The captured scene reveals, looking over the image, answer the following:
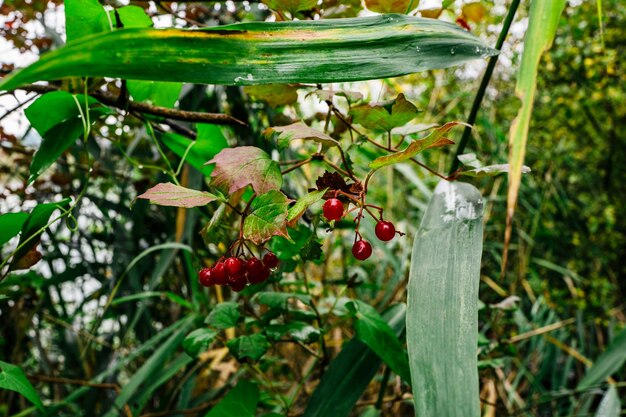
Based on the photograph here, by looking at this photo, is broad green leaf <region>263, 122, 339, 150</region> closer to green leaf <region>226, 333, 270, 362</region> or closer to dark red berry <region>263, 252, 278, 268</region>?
dark red berry <region>263, 252, 278, 268</region>

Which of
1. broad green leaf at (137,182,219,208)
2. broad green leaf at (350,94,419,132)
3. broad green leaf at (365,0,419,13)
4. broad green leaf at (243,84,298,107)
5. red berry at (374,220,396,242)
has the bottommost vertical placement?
red berry at (374,220,396,242)

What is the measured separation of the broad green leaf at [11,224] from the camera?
0.38 meters

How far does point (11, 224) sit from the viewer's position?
0.38 meters

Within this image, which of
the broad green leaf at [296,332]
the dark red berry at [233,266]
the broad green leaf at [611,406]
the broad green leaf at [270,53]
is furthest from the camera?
the broad green leaf at [611,406]

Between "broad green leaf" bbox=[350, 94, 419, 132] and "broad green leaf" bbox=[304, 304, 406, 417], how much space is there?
24 centimetres

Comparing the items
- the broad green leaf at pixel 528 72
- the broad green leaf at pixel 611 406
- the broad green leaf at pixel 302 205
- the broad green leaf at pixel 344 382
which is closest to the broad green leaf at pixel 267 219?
the broad green leaf at pixel 302 205

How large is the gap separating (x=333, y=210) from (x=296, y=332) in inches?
7.4

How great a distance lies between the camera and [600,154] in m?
2.12

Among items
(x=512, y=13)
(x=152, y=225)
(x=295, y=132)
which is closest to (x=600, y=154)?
(x=152, y=225)

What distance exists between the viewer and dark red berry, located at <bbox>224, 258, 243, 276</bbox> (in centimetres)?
35

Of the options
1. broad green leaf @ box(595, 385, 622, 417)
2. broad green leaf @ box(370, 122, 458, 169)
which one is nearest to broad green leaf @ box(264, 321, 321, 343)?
broad green leaf @ box(370, 122, 458, 169)

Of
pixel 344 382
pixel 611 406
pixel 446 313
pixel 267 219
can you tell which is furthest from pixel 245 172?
pixel 611 406

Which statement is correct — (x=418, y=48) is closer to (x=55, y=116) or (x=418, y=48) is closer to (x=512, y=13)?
(x=512, y=13)

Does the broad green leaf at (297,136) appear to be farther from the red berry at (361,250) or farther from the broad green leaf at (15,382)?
the broad green leaf at (15,382)
